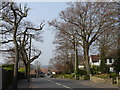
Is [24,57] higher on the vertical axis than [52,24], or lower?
lower

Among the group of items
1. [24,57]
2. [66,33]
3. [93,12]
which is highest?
[93,12]

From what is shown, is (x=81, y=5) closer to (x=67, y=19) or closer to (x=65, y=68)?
(x=67, y=19)

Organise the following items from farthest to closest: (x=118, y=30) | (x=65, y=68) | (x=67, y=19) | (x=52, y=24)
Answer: (x=65, y=68)
(x=52, y=24)
(x=67, y=19)
(x=118, y=30)

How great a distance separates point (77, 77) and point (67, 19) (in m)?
12.3

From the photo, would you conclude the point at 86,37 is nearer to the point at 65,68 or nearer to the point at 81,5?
the point at 81,5

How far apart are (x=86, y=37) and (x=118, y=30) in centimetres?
1515

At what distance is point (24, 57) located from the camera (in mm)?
55438

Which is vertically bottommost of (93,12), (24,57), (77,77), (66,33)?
(77,77)

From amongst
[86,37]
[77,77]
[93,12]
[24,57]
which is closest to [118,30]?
[93,12]

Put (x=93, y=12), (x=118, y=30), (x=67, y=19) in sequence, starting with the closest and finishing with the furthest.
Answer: (x=118, y=30) → (x=93, y=12) → (x=67, y=19)

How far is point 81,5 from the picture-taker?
132 ft

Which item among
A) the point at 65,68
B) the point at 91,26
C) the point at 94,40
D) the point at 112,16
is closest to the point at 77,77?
the point at 94,40

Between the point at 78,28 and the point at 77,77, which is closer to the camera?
the point at 78,28

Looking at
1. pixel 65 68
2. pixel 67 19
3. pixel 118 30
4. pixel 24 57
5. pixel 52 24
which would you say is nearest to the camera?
pixel 118 30
